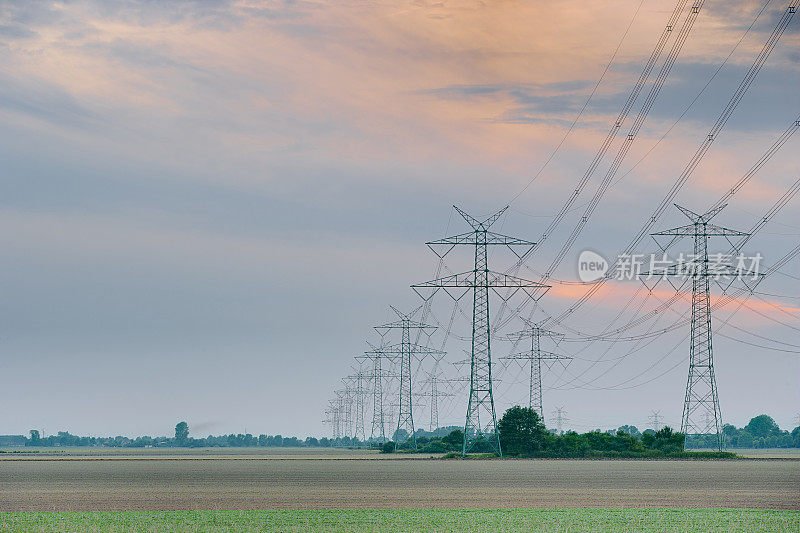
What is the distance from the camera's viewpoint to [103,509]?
57.7 m

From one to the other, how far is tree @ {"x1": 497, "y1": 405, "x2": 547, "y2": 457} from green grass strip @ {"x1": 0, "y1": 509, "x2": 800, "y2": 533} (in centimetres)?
9770

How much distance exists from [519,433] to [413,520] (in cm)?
10504

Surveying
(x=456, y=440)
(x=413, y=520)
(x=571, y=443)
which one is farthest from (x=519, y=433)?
(x=413, y=520)

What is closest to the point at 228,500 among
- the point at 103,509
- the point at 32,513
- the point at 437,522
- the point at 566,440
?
the point at 103,509

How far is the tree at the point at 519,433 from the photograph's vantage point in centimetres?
15200

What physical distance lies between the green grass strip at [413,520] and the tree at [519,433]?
9770cm

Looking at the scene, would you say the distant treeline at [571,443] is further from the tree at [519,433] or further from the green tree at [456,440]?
the green tree at [456,440]

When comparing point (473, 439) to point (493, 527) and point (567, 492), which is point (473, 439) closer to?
point (567, 492)

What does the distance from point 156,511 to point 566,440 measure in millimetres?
110150

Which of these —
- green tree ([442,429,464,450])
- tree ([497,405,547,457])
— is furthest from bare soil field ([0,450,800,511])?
green tree ([442,429,464,450])

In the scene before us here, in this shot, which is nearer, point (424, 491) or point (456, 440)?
point (424, 491)

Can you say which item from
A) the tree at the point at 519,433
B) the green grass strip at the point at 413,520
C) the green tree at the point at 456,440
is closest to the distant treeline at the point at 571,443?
the tree at the point at 519,433

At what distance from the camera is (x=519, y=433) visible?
152 metres

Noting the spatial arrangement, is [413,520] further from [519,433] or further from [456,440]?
[456,440]
